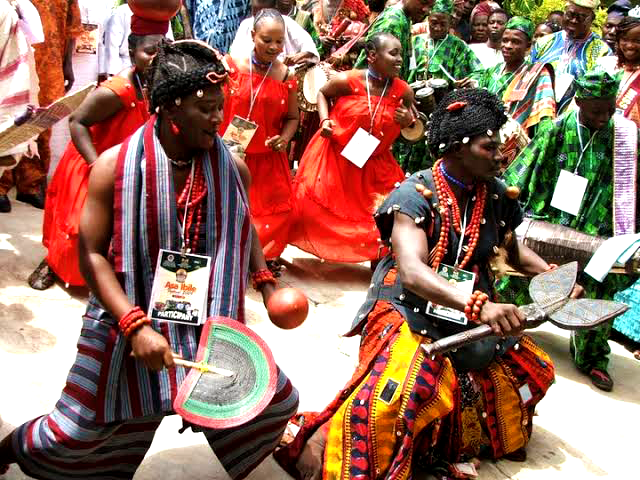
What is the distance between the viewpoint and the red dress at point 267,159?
532 centimetres

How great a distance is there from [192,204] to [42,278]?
257 centimetres

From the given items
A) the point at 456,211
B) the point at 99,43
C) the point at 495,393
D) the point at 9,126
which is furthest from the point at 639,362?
the point at 99,43

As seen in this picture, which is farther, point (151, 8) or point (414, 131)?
point (414, 131)

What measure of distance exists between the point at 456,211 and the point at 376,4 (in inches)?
226

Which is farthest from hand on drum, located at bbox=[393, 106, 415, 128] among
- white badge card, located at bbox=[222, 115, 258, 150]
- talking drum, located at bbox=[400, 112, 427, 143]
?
white badge card, located at bbox=[222, 115, 258, 150]

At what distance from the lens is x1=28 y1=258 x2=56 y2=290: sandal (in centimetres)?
485

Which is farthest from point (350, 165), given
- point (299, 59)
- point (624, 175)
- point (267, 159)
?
point (624, 175)

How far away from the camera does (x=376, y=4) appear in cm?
852

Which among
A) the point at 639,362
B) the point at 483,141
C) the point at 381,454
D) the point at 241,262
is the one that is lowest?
the point at 639,362

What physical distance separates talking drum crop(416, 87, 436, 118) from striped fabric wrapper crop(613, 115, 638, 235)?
210cm

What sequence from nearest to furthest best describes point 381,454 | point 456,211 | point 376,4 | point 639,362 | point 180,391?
point 180,391 → point 381,454 → point 456,211 → point 639,362 → point 376,4

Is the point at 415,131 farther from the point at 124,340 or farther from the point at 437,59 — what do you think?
the point at 124,340

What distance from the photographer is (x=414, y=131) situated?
236 inches

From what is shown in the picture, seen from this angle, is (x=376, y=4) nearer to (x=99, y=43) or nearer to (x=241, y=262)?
(x=99, y=43)
